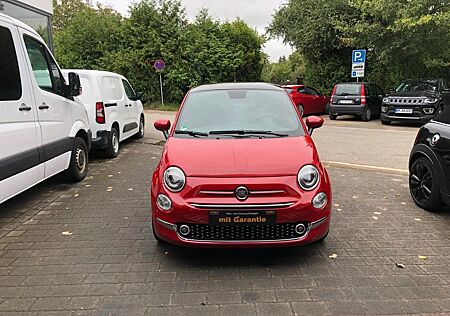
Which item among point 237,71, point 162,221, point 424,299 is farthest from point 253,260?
point 237,71

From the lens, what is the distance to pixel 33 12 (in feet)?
37.2

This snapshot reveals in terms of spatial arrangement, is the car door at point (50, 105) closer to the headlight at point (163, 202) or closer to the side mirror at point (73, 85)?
the side mirror at point (73, 85)

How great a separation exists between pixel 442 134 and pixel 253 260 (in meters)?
2.85

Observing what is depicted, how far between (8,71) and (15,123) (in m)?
0.60

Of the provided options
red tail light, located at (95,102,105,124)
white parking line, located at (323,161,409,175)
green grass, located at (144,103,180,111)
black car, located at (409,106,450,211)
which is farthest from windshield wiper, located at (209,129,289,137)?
green grass, located at (144,103,180,111)

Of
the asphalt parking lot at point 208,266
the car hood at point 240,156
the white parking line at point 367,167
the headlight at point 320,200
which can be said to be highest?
the car hood at point 240,156

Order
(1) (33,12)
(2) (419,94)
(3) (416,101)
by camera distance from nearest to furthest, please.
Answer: (1) (33,12)
(3) (416,101)
(2) (419,94)

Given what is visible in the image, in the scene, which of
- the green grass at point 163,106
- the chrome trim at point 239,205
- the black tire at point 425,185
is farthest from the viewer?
the green grass at point 163,106

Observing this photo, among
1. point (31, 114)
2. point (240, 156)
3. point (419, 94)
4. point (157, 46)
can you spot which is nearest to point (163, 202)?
point (240, 156)

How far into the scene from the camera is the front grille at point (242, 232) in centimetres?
354

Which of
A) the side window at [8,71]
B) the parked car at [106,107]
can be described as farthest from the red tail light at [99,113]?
the side window at [8,71]

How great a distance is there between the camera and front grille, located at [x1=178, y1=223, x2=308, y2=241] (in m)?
3.54

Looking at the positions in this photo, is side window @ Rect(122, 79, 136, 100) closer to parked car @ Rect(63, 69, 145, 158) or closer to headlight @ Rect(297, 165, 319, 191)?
parked car @ Rect(63, 69, 145, 158)

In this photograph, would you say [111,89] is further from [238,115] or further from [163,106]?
[163,106]
